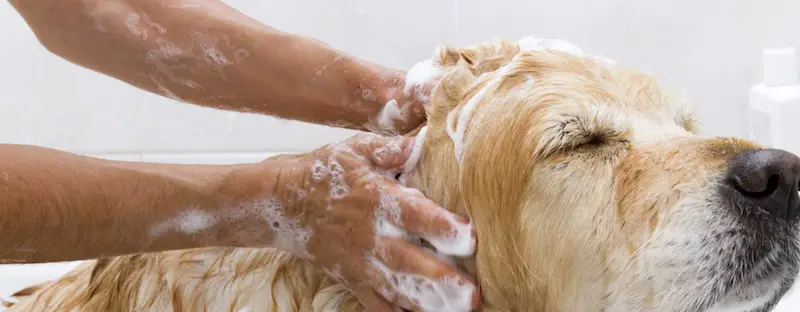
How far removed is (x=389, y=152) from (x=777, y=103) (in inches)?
67.7

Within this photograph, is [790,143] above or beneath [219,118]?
beneath

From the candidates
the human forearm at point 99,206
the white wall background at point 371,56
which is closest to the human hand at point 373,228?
the human forearm at point 99,206

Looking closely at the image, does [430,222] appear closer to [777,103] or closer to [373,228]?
[373,228]

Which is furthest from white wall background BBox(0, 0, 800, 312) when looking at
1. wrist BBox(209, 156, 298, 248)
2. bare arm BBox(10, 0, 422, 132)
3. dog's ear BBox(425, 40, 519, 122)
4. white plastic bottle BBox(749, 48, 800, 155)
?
wrist BBox(209, 156, 298, 248)

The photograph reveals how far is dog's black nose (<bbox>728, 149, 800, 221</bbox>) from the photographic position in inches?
42.6

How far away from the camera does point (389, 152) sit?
52.7 inches

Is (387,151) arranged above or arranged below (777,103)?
above

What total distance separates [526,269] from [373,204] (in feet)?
0.78

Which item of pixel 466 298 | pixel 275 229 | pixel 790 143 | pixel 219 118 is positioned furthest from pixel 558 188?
pixel 219 118

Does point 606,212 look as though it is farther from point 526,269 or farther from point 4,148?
point 4,148

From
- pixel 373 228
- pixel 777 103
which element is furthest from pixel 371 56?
pixel 373 228

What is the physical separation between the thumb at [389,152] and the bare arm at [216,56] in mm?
211

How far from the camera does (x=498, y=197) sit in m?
1.24

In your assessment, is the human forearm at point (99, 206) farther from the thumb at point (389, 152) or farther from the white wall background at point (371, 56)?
the white wall background at point (371, 56)
